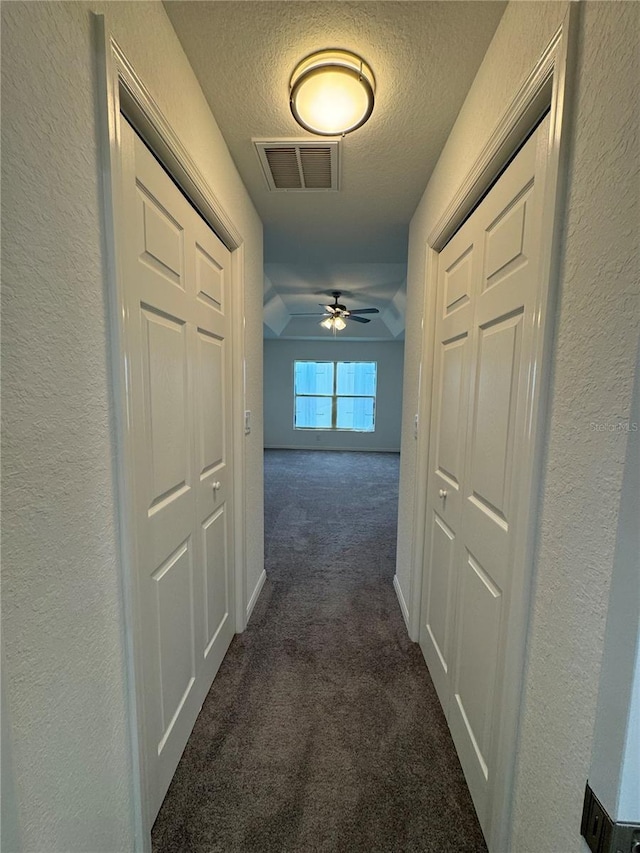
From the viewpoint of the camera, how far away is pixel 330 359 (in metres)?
7.73

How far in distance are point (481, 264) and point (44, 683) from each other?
1660 millimetres

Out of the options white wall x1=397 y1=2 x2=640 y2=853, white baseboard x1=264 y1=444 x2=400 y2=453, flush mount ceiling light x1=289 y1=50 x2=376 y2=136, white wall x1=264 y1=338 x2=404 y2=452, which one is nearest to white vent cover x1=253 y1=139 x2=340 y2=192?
flush mount ceiling light x1=289 y1=50 x2=376 y2=136

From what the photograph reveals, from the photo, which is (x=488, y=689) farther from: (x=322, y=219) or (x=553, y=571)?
(x=322, y=219)

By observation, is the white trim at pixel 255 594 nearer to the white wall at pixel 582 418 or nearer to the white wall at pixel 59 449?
the white wall at pixel 59 449

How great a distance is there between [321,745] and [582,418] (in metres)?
1.56

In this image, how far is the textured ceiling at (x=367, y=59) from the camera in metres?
1.03

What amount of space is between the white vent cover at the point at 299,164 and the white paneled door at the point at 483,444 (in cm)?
74

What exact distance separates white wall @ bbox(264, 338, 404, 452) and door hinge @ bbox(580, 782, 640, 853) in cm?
717

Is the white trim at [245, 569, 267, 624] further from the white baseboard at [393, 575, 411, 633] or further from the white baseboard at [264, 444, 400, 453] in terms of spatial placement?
the white baseboard at [264, 444, 400, 453]

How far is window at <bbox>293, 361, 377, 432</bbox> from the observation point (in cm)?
779

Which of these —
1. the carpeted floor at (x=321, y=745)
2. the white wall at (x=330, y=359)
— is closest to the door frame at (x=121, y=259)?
the carpeted floor at (x=321, y=745)

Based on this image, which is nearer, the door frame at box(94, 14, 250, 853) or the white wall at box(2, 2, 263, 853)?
the white wall at box(2, 2, 263, 853)

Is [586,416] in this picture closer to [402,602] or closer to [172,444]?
[172,444]

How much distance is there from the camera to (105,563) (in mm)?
841
